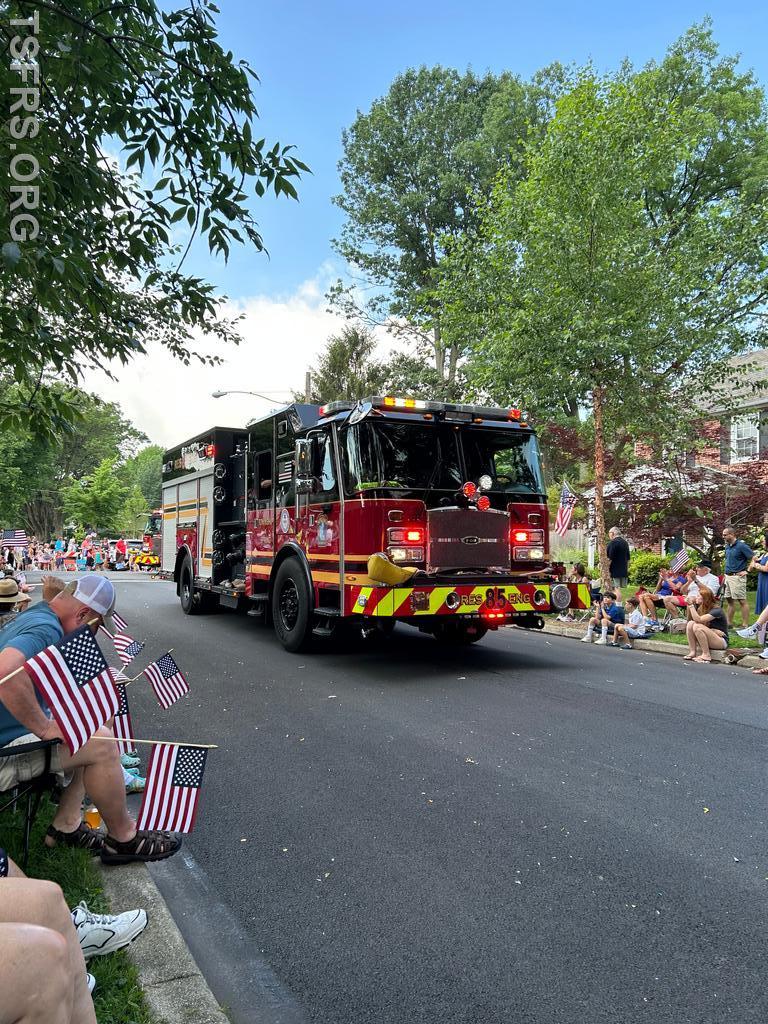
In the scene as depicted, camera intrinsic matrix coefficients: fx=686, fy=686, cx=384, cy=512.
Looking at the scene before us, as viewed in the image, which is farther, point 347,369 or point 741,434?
point 347,369

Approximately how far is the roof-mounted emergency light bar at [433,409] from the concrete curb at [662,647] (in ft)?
Result: 14.2

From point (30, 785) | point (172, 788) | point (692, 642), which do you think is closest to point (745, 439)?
point (692, 642)

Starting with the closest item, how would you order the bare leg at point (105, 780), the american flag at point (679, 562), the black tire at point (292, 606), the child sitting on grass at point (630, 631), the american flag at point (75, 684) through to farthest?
the american flag at point (75, 684) → the bare leg at point (105, 780) → the black tire at point (292, 606) → the child sitting on grass at point (630, 631) → the american flag at point (679, 562)

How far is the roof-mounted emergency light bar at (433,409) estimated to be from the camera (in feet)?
25.9

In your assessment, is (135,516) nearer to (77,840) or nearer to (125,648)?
(125,648)

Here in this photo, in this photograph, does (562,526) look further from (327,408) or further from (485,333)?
(327,408)

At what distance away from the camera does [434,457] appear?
8.23 metres

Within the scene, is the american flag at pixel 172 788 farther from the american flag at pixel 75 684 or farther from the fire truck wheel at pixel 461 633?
the fire truck wheel at pixel 461 633

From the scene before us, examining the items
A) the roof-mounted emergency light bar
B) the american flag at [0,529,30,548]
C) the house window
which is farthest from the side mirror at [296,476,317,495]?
the american flag at [0,529,30,548]

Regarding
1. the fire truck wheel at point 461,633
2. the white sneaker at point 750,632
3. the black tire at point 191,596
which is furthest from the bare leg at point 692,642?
the black tire at point 191,596

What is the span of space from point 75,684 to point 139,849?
1.11 m

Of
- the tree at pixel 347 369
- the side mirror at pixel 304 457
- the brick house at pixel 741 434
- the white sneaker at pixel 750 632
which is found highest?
the tree at pixel 347 369

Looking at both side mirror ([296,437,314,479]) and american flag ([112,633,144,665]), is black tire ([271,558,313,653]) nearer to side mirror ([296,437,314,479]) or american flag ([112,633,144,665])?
side mirror ([296,437,314,479])

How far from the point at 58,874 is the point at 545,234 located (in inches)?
503
